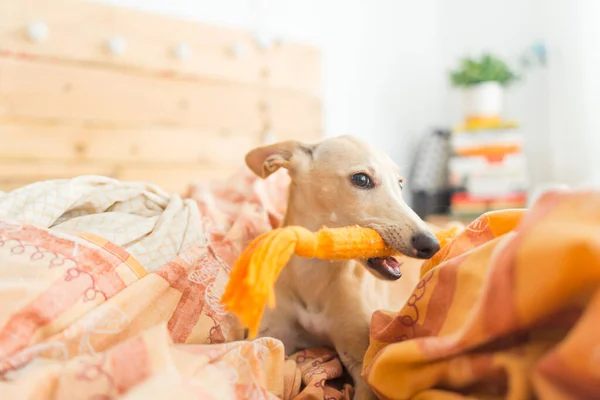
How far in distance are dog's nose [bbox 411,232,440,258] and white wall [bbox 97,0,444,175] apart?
6.70 ft

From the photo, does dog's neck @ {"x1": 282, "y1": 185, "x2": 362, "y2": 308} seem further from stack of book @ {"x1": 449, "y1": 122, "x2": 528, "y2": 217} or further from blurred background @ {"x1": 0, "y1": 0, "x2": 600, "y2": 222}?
stack of book @ {"x1": 449, "y1": 122, "x2": 528, "y2": 217}

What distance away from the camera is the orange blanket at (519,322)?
0.50 metres

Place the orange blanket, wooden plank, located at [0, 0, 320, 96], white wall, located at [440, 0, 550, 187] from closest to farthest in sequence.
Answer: the orange blanket → wooden plank, located at [0, 0, 320, 96] → white wall, located at [440, 0, 550, 187]

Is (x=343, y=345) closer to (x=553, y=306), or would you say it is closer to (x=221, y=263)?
(x=221, y=263)

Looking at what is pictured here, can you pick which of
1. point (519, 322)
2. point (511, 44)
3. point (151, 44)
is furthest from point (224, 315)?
point (511, 44)

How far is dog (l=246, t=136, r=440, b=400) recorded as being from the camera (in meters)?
1.04

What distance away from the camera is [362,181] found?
1076 mm

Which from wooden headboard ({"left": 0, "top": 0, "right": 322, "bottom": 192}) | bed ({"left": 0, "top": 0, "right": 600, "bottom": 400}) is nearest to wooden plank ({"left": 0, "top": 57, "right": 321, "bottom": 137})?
wooden headboard ({"left": 0, "top": 0, "right": 322, "bottom": 192})

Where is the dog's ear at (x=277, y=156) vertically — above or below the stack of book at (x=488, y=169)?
above

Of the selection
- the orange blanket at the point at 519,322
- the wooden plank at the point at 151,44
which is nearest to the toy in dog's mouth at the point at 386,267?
the orange blanket at the point at 519,322

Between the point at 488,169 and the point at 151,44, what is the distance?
1.88 meters

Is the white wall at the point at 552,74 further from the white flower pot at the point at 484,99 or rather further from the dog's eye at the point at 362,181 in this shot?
the dog's eye at the point at 362,181

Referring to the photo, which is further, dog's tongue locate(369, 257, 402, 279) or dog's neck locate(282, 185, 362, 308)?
dog's neck locate(282, 185, 362, 308)

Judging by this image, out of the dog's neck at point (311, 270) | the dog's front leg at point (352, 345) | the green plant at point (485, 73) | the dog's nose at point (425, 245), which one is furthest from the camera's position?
the green plant at point (485, 73)
